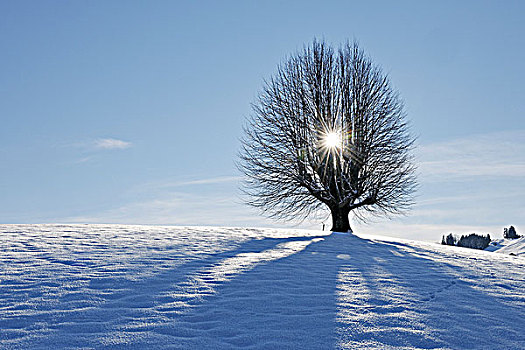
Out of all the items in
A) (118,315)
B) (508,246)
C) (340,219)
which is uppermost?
(340,219)

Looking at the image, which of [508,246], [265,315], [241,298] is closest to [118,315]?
[241,298]

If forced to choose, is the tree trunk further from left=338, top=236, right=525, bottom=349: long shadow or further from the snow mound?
left=338, top=236, right=525, bottom=349: long shadow

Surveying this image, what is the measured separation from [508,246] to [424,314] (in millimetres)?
18272

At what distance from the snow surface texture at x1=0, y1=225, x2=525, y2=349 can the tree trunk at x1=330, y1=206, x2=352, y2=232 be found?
755 cm

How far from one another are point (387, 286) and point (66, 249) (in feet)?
18.7

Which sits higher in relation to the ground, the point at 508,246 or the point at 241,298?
the point at 508,246

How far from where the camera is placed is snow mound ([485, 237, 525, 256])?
1808 cm

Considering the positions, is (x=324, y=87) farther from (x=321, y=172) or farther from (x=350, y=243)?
(x=350, y=243)

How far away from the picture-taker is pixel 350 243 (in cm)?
1082

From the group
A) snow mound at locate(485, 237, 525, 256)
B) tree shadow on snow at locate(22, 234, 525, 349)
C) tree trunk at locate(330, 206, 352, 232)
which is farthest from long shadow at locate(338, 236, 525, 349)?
snow mound at locate(485, 237, 525, 256)

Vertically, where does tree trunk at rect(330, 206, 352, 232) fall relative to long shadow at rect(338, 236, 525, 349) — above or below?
above

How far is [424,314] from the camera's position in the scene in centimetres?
504

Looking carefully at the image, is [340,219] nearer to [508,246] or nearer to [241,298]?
[508,246]

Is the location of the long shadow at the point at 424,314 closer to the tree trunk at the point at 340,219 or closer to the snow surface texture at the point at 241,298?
the snow surface texture at the point at 241,298
